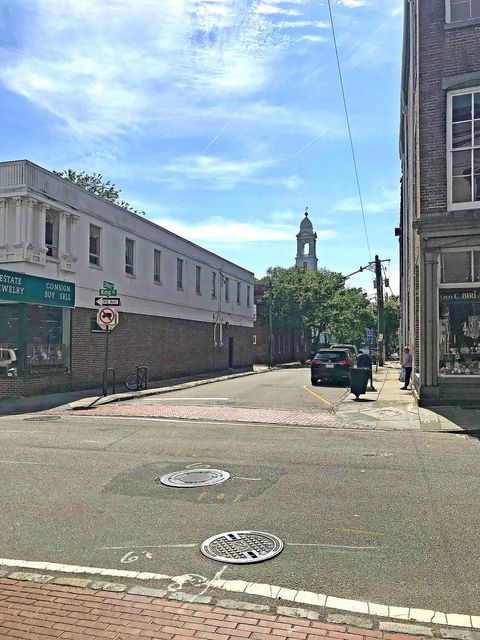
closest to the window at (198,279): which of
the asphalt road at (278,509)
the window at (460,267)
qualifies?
the window at (460,267)

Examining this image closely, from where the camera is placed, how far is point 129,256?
81.3ft

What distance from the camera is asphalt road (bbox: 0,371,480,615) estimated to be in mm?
4438

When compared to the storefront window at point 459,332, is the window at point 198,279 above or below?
above

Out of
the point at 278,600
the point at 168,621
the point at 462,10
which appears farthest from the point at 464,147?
the point at 168,621

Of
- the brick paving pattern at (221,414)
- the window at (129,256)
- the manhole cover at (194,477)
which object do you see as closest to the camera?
the manhole cover at (194,477)

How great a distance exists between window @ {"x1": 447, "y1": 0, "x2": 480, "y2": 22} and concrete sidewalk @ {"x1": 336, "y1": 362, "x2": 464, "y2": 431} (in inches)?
412

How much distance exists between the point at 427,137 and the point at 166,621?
14659 mm

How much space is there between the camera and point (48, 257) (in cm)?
1900

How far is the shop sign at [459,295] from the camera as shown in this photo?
48.5ft

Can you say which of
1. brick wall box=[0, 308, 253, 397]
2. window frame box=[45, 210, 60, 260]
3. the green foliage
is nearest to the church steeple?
the green foliage

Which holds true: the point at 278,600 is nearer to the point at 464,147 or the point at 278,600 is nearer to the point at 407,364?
the point at 464,147

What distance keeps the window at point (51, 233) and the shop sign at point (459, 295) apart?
12.8 meters

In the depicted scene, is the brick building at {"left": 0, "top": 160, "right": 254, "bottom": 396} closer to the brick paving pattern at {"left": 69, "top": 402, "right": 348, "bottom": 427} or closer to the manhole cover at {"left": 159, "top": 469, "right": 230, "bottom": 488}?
the brick paving pattern at {"left": 69, "top": 402, "right": 348, "bottom": 427}

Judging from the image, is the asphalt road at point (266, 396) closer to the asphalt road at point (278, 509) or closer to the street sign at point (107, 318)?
the street sign at point (107, 318)
